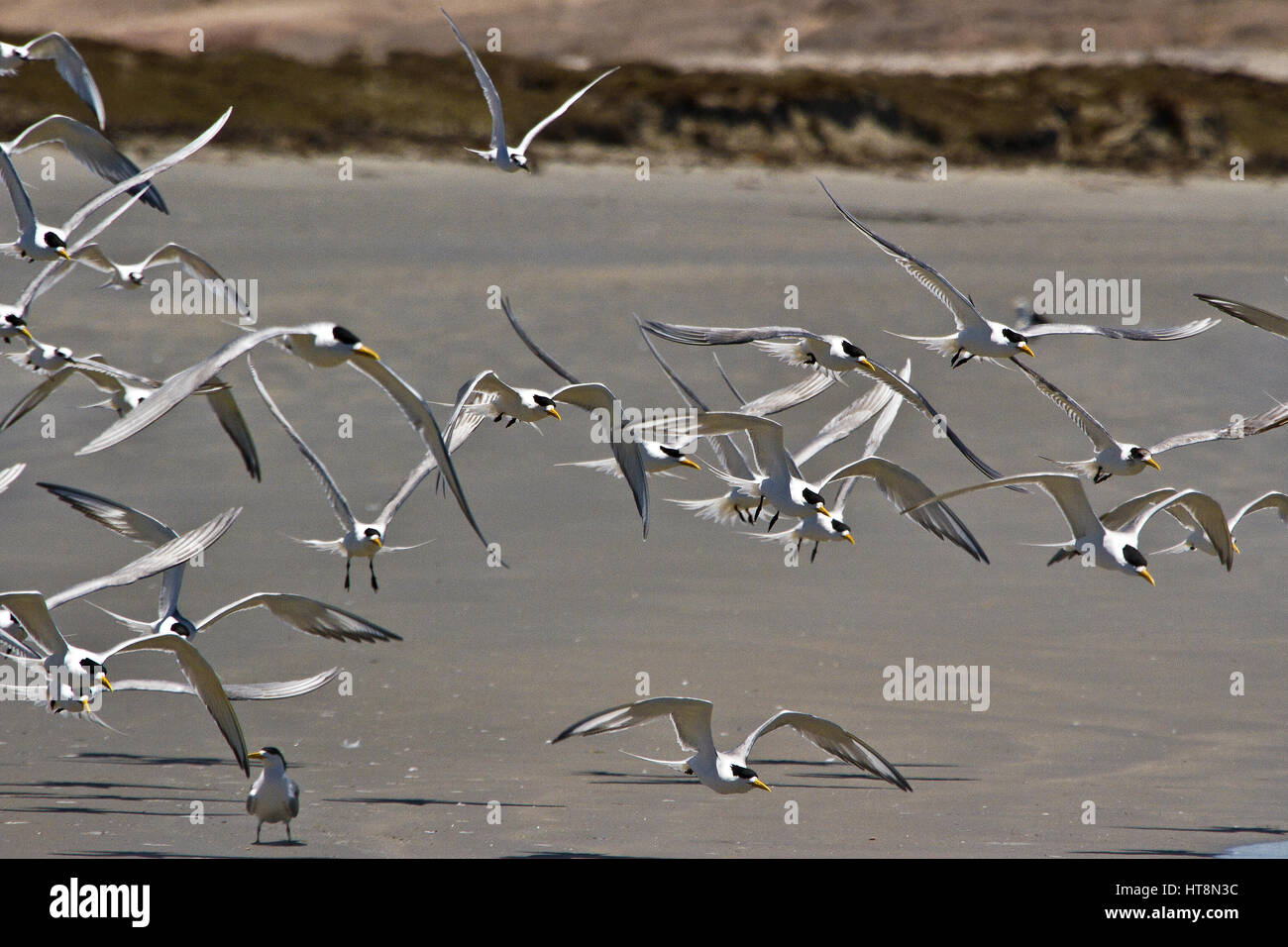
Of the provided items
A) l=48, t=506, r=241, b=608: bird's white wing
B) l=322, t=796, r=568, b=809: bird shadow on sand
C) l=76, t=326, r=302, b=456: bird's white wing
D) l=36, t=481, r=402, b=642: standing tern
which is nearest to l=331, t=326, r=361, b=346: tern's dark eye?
l=76, t=326, r=302, b=456: bird's white wing

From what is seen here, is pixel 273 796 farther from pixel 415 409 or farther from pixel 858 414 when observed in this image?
pixel 858 414

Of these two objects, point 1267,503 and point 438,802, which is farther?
Answer: point 1267,503

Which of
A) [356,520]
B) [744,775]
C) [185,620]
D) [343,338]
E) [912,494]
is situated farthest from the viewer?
[356,520]

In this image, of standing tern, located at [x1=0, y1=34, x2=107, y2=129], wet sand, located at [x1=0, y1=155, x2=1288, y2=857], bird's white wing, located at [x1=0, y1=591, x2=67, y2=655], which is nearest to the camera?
bird's white wing, located at [x1=0, y1=591, x2=67, y2=655]

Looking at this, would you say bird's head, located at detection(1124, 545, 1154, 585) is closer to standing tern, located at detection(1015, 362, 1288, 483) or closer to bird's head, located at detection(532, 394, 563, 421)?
standing tern, located at detection(1015, 362, 1288, 483)

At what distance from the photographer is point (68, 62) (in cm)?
1209

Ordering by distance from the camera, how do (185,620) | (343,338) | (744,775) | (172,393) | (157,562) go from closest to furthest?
(172,393), (744,775), (343,338), (157,562), (185,620)

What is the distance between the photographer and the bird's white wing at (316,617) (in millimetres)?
8328

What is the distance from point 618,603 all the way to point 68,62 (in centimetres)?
524

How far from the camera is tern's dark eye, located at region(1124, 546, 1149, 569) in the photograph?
9266mm

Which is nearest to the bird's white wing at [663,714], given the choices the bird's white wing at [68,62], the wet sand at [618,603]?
the wet sand at [618,603]

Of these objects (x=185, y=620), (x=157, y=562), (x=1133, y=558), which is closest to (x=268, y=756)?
(x=157, y=562)

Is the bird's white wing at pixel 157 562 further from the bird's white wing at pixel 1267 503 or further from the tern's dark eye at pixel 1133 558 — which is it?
the bird's white wing at pixel 1267 503

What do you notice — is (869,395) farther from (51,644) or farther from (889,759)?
(51,644)
